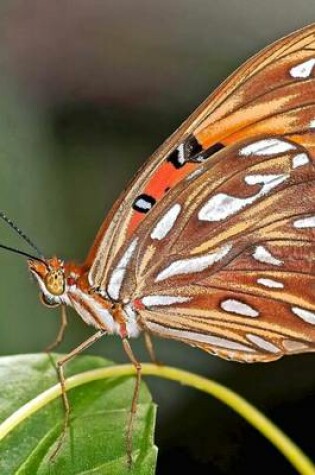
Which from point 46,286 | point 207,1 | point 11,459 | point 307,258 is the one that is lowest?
point 11,459

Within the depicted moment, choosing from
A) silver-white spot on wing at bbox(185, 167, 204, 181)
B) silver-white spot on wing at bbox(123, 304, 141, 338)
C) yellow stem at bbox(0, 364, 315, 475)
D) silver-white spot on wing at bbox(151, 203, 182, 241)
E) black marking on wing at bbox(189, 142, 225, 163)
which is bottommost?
yellow stem at bbox(0, 364, 315, 475)

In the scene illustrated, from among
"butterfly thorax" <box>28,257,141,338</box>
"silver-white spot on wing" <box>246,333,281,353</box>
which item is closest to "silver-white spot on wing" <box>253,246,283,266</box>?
"silver-white spot on wing" <box>246,333,281,353</box>

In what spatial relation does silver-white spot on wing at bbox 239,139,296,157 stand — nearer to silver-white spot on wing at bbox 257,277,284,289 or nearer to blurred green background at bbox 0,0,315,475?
silver-white spot on wing at bbox 257,277,284,289

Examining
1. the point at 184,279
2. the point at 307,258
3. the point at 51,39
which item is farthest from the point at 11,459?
the point at 51,39

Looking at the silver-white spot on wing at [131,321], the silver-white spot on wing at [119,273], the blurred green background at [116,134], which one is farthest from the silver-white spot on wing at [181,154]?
the blurred green background at [116,134]

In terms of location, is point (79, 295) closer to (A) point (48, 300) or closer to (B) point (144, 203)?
(A) point (48, 300)

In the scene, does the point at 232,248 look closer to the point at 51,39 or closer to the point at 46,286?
the point at 46,286

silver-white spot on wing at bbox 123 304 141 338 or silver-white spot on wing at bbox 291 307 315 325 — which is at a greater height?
silver-white spot on wing at bbox 123 304 141 338
